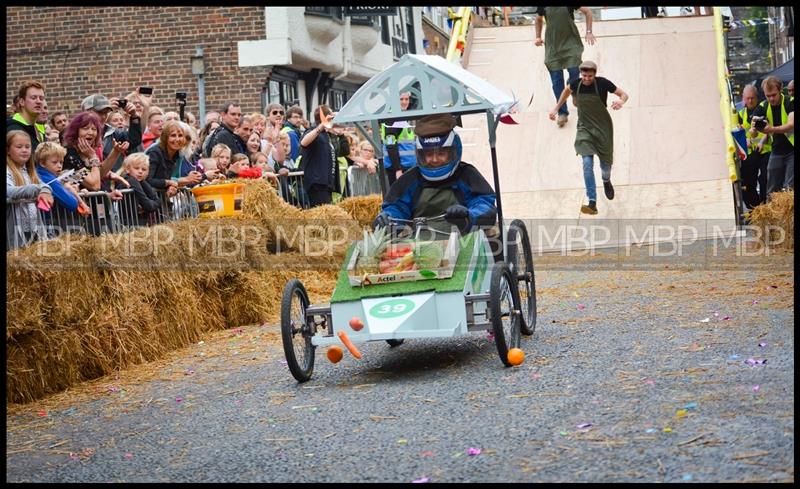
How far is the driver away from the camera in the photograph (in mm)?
8930

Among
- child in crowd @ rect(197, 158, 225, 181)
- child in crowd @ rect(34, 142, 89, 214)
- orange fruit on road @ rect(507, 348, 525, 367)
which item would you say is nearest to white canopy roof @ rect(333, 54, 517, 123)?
orange fruit on road @ rect(507, 348, 525, 367)

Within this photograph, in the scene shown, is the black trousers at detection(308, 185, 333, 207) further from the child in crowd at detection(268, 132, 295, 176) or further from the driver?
the driver

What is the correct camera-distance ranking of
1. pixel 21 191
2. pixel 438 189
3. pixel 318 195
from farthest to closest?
1. pixel 318 195
2. pixel 438 189
3. pixel 21 191

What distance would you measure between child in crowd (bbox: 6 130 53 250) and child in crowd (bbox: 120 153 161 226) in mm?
1592

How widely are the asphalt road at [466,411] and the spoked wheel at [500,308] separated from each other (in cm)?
20

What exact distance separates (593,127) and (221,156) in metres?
5.44

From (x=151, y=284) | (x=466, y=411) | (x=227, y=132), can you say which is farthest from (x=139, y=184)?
(x=466, y=411)

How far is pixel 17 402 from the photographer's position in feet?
26.4

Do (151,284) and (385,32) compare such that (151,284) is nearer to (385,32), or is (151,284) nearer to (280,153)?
(280,153)

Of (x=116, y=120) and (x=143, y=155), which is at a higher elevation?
(x=116, y=120)

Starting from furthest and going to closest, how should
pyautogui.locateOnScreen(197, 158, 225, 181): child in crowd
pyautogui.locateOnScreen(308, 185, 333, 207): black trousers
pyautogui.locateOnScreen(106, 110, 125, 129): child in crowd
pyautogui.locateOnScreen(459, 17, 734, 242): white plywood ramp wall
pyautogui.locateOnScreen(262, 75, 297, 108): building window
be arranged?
pyautogui.locateOnScreen(262, 75, 297, 108): building window, pyautogui.locateOnScreen(459, 17, 734, 242): white plywood ramp wall, pyautogui.locateOnScreen(308, 185, 333, 207): black trousers, pyautogui.locateOnScreen(106, 110, 125, 129): child in crowd, pyautogui.locateOnScreen(197, 158, 225, 181): child in crowd

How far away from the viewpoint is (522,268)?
9.88 m

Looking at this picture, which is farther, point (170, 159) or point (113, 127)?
point (113, 127)

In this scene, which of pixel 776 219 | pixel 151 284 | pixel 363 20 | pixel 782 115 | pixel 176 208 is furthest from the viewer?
pixel 363 20
